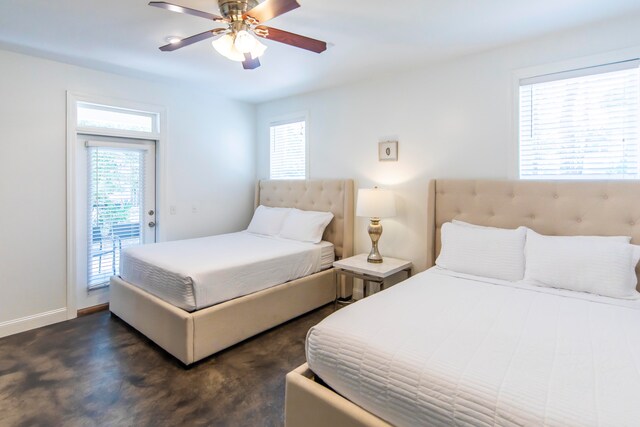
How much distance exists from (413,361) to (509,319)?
2.24ft

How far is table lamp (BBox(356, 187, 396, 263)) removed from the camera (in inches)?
122

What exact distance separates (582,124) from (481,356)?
207 cm

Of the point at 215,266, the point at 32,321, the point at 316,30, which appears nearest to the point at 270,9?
the point at 316,30

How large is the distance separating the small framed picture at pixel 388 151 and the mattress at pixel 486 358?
1.76 metres

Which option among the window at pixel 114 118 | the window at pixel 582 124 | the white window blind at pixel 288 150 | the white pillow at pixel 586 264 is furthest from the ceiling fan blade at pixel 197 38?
the white pillow at pixel 586 264

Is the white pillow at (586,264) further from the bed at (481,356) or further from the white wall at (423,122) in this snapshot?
the white wall at (423,122)

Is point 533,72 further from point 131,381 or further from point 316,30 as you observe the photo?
point 131,381

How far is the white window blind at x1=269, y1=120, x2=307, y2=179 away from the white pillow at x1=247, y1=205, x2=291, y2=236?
54 cm

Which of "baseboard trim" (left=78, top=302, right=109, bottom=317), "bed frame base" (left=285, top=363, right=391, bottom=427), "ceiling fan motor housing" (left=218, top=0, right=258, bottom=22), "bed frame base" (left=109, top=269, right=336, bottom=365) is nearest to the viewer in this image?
"bed frame base" (left=285, top=363, right=391, bottom=427)

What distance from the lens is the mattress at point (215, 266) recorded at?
2.45m

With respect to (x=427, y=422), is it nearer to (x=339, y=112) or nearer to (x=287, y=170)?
(x=339, y=112)

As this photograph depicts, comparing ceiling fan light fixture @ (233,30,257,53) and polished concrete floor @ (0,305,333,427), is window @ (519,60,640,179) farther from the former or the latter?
polished concrete floor @ (0,305,333,427)

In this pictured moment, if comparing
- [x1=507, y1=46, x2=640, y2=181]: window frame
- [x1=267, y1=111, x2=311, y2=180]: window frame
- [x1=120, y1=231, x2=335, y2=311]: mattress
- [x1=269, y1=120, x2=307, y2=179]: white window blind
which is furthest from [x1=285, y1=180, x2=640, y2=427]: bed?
[x1=269, y1=120, x2=307, y2=179]: white window blind

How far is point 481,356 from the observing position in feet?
4.18
